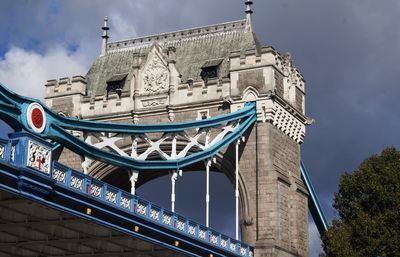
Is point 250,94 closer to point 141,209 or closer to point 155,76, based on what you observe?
point 155,76

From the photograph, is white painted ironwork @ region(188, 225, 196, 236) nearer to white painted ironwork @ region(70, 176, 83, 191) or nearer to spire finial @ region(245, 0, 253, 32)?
white painted ironwork @ region(70, 176, 83, 191)

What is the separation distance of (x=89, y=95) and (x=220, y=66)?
885 centimetres

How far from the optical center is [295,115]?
176 feet

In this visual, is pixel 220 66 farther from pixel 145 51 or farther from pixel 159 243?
pixel 159 243

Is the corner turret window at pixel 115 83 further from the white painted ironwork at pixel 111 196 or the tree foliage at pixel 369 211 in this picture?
the white painted ironwork at pixel 111 196

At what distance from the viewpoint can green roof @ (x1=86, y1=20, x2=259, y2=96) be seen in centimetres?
5578

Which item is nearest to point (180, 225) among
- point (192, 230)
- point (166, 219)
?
point (192, 230)

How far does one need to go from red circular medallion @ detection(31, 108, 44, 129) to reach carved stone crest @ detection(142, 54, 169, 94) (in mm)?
22370

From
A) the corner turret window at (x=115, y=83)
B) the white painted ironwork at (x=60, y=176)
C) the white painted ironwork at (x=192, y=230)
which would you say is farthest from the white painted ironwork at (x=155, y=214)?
the corner turret window at (x=115, y=83)

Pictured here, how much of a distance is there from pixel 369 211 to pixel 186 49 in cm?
1630

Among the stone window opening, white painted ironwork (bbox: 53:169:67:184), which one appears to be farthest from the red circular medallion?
the stone window opening

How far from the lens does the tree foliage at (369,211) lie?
1857 inches

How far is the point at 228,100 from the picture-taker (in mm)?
51281

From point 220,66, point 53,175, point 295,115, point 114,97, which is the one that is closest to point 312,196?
point 295,115
